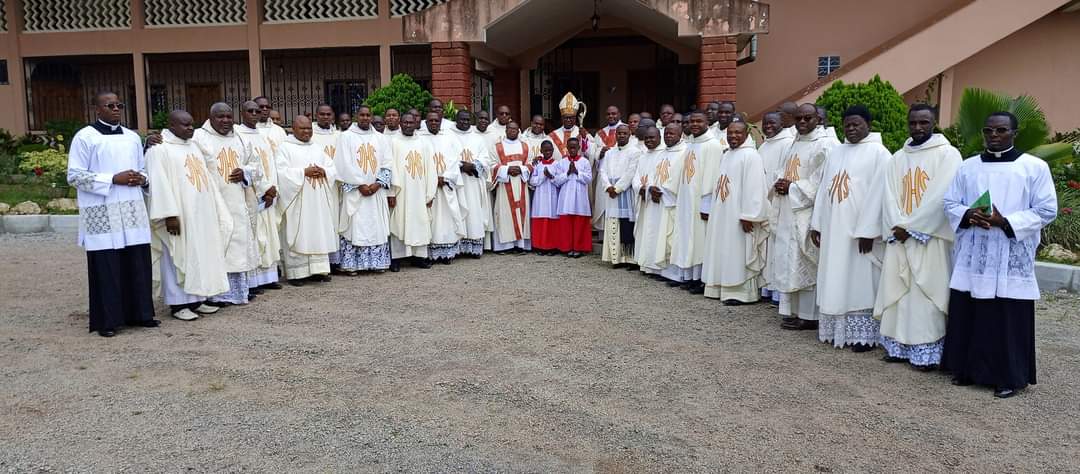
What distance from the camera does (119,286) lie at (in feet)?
21.2

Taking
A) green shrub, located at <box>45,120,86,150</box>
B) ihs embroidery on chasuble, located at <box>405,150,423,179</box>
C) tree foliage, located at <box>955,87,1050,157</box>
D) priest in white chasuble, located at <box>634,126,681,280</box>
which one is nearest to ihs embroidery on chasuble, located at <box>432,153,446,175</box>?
ihs embroidery on chasuble, located at <box>405,150,423,179</box>

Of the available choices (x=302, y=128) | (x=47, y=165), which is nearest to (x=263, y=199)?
(x=302, y=128)

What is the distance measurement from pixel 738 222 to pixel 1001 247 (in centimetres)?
287

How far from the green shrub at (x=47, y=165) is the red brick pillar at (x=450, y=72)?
7740 mm

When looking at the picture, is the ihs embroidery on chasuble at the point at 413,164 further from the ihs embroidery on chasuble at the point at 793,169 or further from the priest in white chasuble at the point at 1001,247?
the priest in white chasuble at the point at 1001,247

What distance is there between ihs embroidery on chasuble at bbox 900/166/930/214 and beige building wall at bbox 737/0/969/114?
10.7m

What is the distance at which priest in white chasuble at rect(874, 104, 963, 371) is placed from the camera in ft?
17.5

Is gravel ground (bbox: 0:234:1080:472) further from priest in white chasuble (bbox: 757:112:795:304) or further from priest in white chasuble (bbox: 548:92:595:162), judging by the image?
priest in white chasuble (bbox: 548:92:595:162)

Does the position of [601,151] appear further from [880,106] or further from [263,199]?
[263,199]

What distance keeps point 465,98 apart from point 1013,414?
9472 millimetres

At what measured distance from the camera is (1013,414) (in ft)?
15.1

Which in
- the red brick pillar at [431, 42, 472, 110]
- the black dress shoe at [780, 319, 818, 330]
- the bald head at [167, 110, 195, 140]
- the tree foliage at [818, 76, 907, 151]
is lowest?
the black dress shoe at [780, 319, 818, 330]

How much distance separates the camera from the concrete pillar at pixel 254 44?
1766 centimetres

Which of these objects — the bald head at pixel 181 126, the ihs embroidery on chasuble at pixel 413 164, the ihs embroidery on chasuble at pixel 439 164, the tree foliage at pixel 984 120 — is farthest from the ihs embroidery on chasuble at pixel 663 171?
the bald head at pixel 181 126
